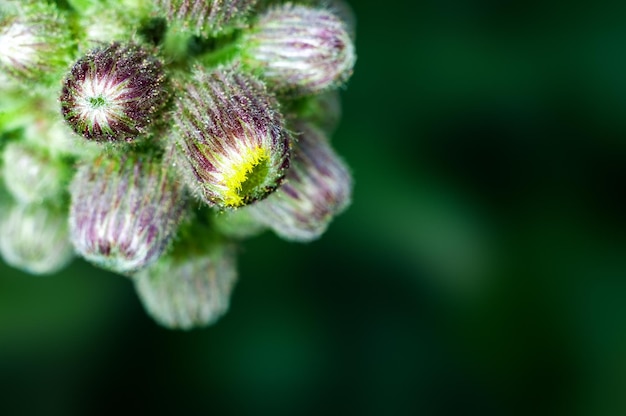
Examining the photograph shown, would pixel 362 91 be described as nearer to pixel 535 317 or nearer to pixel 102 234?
pixel 535 317

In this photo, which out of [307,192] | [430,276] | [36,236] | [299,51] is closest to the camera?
[299,51]

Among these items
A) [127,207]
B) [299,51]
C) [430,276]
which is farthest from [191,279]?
[430,276]

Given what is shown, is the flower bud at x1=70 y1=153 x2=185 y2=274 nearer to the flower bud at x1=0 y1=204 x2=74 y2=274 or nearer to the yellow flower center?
the yellow flower center

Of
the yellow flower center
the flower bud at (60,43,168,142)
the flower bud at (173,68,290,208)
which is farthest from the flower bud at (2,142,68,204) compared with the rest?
the yellow flower center

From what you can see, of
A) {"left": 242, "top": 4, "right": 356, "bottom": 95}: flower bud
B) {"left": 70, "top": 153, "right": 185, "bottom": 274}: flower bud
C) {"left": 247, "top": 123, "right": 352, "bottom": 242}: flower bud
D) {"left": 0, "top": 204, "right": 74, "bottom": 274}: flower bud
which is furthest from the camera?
{"left": 0, "top": 204, "right": 74, "bottom": 274}: flower bud

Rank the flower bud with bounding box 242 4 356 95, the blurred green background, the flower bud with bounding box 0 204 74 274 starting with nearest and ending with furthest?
1. the flower bud with bounding box 242 4 356 95
2. the flower bud with bounding box 0 204 74 274
3. the blurred green background

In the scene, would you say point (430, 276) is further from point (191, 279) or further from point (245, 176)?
point (245, 176)

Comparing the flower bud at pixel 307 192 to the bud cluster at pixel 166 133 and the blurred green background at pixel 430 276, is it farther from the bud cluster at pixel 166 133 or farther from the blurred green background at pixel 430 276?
the blurred green background at pixel 430 276

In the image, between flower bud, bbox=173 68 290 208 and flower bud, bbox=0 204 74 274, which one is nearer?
flower bud, bbox=173 68 290 208

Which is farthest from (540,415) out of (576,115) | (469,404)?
(576,115)
